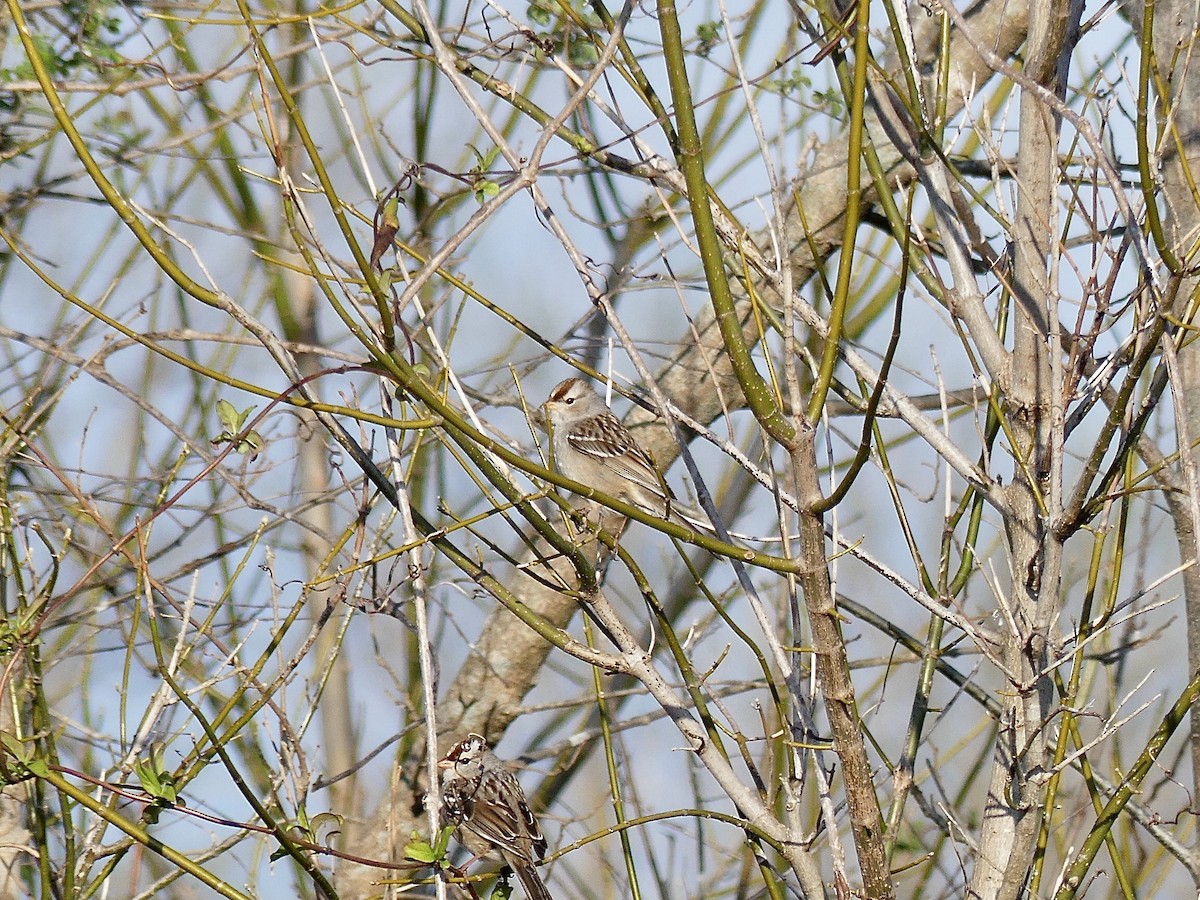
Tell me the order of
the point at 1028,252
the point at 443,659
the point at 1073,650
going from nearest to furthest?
the point at 1073,650 < the point at 1028,252 < the point at 443,659

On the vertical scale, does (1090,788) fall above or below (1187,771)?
below

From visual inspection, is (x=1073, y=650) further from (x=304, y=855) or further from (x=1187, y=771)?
(x=1187, y=771)

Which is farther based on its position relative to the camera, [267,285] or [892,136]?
[267,285]

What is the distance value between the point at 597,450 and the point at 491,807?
1.70 m

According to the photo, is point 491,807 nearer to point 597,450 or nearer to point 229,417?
point 597,450

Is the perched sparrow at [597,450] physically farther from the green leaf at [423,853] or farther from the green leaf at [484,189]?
the green leaf at [423,853]

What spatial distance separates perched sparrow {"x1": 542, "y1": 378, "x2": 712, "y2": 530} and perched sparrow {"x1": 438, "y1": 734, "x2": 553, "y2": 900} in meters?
1.18

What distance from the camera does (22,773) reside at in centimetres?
252

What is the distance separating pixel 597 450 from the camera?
220 inches

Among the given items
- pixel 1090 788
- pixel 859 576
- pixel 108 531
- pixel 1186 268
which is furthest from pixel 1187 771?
pixel 108 531

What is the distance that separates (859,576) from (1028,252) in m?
7.82

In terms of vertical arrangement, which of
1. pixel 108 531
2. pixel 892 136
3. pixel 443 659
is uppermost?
pixel 443 659

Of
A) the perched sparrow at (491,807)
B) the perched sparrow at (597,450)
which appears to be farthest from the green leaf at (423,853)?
the perched sparrow at (597,450)

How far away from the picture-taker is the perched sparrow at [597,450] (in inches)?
208
